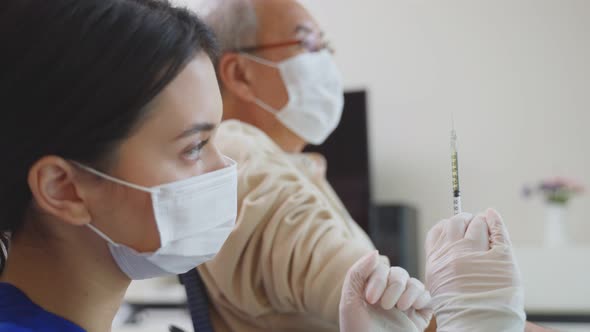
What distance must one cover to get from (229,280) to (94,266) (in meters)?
0.24

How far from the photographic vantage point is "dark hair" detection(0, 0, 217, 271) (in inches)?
29.6

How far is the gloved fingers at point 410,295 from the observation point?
0.77 m

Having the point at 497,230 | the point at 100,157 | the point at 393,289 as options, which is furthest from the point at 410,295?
the point at 100,157

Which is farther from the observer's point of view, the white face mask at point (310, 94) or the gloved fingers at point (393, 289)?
the white face mask at point (310, 94)

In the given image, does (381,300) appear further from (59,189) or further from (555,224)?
(555,224)

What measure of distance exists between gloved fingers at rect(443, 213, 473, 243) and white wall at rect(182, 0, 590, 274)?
3.3 inches

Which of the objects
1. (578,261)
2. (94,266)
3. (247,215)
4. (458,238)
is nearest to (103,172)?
(94,266)

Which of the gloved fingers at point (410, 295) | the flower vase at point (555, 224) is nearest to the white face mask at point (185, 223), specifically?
the gloved fingers at point (410, 295)

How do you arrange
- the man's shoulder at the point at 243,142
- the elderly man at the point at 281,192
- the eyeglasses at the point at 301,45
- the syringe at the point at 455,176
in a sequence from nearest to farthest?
the syringe at the point at 455,176 → the elderly man at the point at 281,192 → the man's shoulder at the point at 243,142 → the eyeglasses at the point at 301,45

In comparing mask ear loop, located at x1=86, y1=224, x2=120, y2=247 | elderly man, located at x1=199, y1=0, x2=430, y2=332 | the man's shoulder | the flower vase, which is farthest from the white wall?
the flower vase

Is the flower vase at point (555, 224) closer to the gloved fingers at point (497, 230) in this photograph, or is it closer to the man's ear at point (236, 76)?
the man's ear at point (236, 76)

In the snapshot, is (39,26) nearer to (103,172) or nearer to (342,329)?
(103,172)

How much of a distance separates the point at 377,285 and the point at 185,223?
252 millimetres

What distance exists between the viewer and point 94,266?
848 mm
